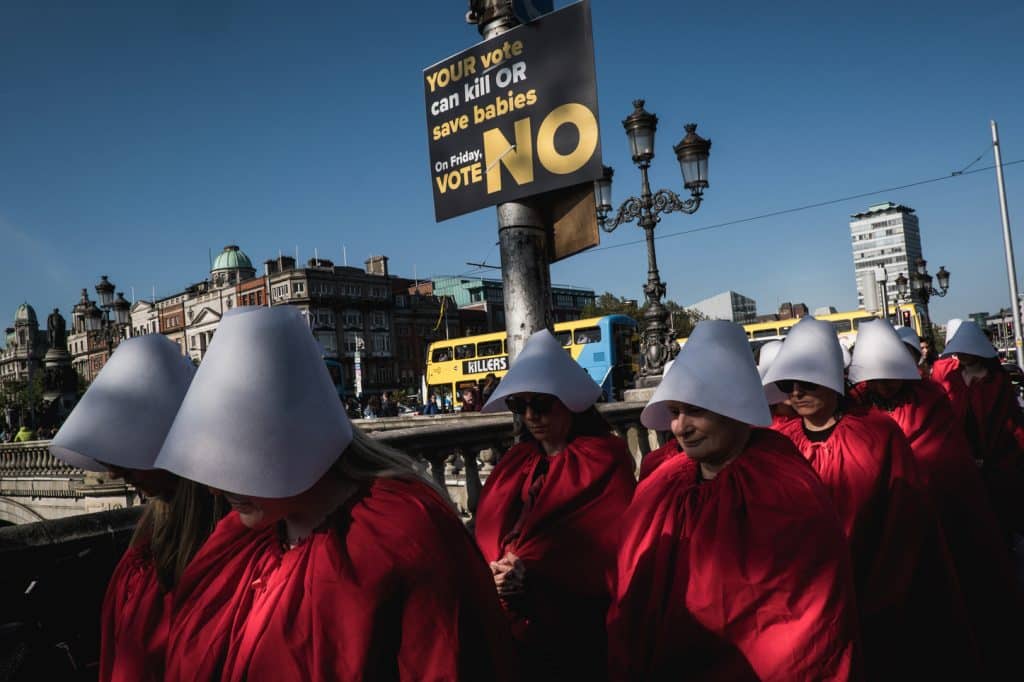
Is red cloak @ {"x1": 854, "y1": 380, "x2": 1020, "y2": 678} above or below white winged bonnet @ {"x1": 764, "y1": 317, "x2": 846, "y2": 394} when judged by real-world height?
below

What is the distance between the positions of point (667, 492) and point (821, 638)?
2.41ft

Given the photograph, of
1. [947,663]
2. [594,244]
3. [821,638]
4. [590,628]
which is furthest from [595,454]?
[947,663]

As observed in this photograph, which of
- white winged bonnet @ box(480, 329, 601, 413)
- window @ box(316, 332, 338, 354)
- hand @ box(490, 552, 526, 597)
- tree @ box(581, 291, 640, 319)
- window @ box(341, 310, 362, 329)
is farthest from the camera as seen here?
window @ box(341, 310, 362, 329)

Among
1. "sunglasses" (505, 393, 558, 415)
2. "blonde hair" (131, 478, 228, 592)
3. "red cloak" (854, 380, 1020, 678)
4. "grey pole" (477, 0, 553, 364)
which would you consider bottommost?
"red cloak" (854, 380, 1020, 678)

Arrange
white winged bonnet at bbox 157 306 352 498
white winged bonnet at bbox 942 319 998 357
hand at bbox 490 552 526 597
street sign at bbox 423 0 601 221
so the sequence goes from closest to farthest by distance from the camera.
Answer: white winged bonnet at bbox 157 306 352 498 → hand at bbox 490 552 526 597 → street sign at bbox 423 0 601 221 → white winged bonnet at bbox 942 319 998 357

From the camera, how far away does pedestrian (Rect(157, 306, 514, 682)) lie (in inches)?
65.2

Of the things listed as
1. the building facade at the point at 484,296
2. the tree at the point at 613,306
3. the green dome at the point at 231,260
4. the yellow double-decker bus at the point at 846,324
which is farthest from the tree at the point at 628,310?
the green dome at the point at 231,260

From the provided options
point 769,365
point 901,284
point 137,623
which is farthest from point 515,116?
point 901,284

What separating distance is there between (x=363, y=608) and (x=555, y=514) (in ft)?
7.01

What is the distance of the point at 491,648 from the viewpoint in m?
1.80

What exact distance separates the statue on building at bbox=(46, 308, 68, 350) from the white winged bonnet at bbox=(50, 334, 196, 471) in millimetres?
19339

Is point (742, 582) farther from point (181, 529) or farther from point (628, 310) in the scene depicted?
point (628, 310)

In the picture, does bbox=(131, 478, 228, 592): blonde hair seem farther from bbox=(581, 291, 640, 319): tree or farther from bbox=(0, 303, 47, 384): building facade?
bbox=(0, 303, 47, 384): building facade

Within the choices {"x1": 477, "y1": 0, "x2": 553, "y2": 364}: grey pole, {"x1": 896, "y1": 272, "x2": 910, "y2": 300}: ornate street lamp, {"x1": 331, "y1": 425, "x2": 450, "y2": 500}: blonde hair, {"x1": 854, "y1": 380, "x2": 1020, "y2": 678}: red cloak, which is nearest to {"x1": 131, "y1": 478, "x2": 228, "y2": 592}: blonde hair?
{"x1": 331, "y1": 425, "x2": 450, "y2": 500}: blonde hair
